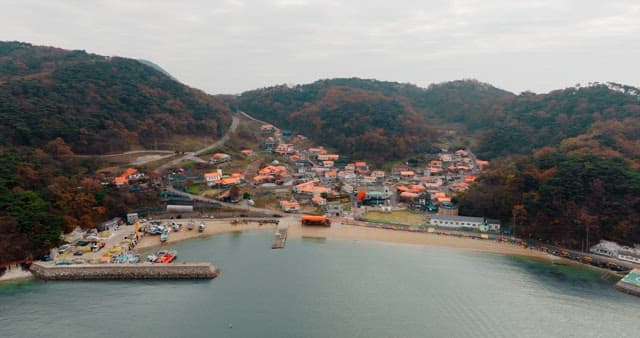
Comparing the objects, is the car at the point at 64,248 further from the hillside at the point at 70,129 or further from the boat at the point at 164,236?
the boat at the point at 164,236

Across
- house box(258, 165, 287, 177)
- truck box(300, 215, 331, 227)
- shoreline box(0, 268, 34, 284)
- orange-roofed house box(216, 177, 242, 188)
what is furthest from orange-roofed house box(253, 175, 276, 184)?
shoreline box(0, 268, 34, 284)

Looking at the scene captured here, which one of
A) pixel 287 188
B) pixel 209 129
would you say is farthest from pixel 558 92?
pixel 209 129

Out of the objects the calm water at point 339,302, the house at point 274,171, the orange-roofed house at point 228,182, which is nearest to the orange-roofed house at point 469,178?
the calm water at point 339,302

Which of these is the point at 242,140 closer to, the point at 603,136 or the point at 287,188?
the point at 287,188

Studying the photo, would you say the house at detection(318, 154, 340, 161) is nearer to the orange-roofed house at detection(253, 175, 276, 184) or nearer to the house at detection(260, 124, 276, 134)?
the orange-roofed house at detection(253, 175, 276, 184)

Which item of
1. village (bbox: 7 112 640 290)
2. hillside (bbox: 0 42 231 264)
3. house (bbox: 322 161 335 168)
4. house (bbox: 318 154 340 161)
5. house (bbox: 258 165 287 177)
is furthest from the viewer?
house (bbox: 318 154 340 161)

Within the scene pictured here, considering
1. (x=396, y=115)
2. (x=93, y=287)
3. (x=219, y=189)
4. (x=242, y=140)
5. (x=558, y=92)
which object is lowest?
(x=93, y=287)
